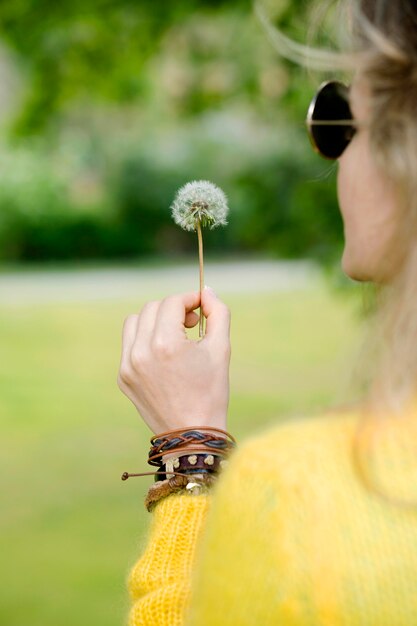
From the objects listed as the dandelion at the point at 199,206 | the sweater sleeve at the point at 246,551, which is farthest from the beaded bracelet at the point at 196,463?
the dandelion at the point at 199,206

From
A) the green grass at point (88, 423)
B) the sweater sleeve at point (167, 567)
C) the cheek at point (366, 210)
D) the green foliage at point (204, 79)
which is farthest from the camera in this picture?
the green foliage at point (204, 79)

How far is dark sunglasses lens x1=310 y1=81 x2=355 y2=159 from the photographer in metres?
1.05

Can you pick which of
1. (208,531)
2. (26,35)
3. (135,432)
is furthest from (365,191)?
(135,432)

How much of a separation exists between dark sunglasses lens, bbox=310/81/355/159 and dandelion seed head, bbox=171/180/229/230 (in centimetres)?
49

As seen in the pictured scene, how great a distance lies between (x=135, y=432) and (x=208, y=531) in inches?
342

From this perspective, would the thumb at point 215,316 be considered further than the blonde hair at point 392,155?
Yes

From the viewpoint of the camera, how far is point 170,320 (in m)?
1.31

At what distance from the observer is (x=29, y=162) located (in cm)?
2372

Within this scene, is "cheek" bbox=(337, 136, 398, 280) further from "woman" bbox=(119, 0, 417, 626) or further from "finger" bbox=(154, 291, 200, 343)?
"finger" bbox=(154, 291, 200, 343)

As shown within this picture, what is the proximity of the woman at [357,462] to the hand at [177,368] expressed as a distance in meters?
0.26

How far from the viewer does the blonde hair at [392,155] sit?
0.90 meters

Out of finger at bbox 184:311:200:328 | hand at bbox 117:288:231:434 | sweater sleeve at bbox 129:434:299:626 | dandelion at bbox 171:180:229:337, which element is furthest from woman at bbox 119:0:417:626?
dandelion at bbox 171:180:229:337

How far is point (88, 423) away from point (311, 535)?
938 cm

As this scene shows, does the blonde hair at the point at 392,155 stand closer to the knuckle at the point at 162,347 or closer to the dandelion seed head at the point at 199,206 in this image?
the knuckle at the point at 162,347
